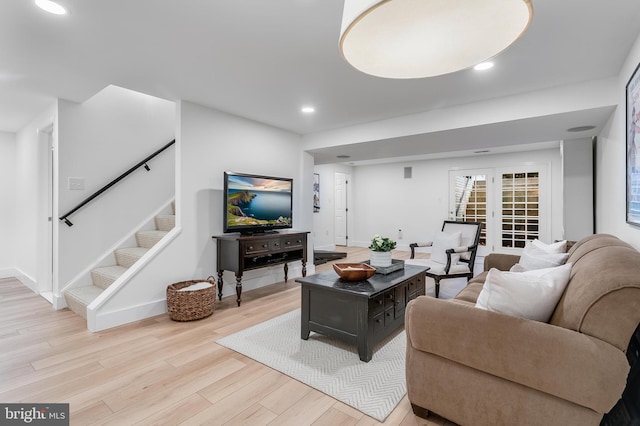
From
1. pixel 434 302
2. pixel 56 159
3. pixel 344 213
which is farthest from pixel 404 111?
pixel 344 213

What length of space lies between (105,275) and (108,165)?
1.36 metres

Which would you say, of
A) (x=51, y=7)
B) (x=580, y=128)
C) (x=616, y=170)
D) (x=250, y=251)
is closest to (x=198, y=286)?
(x=250, y=251)

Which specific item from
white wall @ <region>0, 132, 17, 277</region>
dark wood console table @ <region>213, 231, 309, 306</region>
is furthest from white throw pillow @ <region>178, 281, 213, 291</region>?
white wall @ <region>0, 132, 17, 277</region>

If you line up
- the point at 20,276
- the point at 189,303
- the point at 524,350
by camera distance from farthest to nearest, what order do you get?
the point at 20,276 → the point at 189,303 → the point at 524,350

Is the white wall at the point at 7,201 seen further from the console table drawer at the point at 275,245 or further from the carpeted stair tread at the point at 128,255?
the console table drawer at the point at 275,245

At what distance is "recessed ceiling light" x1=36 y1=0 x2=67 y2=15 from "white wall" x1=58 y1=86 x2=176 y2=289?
6.49ft

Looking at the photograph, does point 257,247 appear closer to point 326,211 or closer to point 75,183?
point 75,183

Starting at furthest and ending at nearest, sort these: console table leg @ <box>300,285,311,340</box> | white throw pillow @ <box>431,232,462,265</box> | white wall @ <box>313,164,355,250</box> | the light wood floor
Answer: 1. white wall @ <box>313,164,355,250</box>
2. white throw pillow @ <box>431,232,462,265</box>
3. console table leg @ <box>300,285,311,340</box>
4. the light wood floor

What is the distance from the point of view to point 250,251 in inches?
139

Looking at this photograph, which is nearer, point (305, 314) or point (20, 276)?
point (305, 314)

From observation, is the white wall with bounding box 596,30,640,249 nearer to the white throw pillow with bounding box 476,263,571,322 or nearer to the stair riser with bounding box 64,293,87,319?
the white throw pillow with bounding box 476,263,571,322

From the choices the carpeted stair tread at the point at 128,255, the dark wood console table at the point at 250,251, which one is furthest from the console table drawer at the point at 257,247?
the carpeted stair tread at the point at 128,255

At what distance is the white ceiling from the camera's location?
1864 millimetres

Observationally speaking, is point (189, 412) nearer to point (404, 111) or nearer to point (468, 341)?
point (468, 341)
